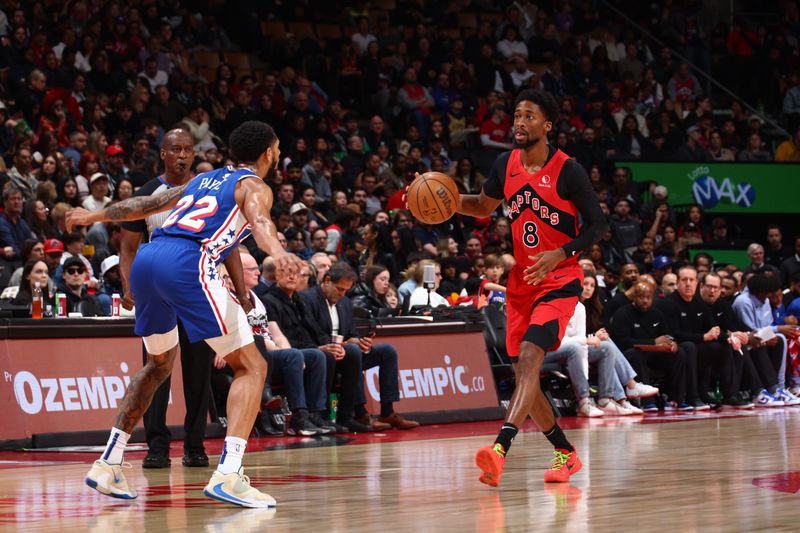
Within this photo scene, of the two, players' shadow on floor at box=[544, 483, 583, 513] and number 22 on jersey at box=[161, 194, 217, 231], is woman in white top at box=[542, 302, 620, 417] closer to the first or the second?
players' shadow on floor at box=[544, 483, 583, 513]

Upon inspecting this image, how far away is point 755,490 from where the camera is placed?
248 inches

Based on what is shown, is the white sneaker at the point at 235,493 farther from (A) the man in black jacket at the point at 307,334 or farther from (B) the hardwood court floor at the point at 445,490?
(A) the man in black jacket at the point at 307,334

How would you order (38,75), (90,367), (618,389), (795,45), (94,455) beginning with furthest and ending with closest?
1. (795,45)
2. (38,75)
3. (618,389)
4. (90,367)
5. (94,455)

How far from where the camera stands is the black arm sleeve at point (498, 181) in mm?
7449

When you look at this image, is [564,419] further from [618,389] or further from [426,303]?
[426,303]

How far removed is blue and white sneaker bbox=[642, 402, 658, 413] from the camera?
14.0 meters

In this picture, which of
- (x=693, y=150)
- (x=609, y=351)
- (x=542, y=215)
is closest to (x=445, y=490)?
(x=542, y=215)

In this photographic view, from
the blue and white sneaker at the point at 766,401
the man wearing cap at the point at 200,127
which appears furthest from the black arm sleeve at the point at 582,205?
the man wearing cap at the point at 200,127

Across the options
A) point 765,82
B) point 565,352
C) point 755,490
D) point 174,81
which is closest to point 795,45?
point 765,82

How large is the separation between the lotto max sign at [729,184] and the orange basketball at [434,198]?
14669 millimetres

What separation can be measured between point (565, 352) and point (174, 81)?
8078mm

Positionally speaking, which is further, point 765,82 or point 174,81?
point 765,82

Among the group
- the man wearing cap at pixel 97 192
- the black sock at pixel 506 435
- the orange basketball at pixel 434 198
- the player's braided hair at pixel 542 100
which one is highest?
the man wearing cap at pixel 97 192

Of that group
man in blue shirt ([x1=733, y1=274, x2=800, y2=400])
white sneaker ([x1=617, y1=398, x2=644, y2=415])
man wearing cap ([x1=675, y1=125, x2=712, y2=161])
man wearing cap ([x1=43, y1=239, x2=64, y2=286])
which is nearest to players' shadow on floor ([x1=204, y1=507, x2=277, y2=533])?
man wearing cap ([x1=43, y1=239, x2=64, y2=286])
